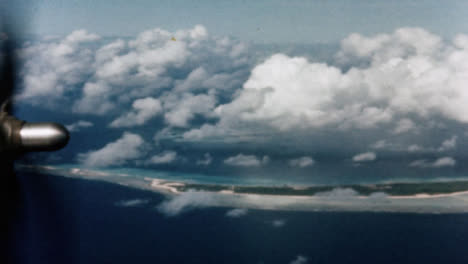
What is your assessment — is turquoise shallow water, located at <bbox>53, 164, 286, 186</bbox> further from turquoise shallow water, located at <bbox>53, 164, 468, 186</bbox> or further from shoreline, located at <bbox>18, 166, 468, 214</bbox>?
shoreline, located at <bbox>18, 166, 468, 214</bbox>

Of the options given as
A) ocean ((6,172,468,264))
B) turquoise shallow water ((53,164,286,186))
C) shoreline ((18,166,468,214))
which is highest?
turquoise shallow water ((53,164,286,186))

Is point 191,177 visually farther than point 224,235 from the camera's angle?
Yes

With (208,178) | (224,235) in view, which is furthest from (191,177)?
(224,235)

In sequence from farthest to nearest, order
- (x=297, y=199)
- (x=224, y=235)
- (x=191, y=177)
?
(x=191, y=177), (x=297, y=199), (x=224, y=235)

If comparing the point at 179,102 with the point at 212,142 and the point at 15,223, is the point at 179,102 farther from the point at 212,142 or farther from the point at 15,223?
the point at 15,223

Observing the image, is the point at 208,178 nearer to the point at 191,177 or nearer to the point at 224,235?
the point at 191,177

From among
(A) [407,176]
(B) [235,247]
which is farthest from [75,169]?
(A) [407,176]

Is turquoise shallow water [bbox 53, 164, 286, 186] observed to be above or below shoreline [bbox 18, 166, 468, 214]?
above

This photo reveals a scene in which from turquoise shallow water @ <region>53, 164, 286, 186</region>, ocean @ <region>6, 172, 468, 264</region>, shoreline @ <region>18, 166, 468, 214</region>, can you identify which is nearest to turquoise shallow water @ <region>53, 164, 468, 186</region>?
turquoise shallow water @ <region>53, 164, 286, 186</region>

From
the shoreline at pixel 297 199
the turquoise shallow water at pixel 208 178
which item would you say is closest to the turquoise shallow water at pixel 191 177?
the turquoise shallow water at pixel 208 178
